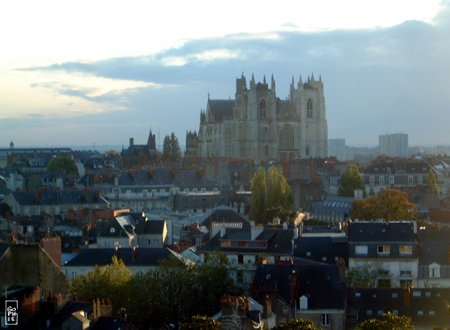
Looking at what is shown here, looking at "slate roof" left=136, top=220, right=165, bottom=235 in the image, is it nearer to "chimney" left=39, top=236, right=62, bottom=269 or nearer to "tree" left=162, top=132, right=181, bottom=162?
"chimney" left=39, top=236, right=62, bottom=269

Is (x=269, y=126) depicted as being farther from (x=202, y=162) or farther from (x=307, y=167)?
(x=307, y=167)

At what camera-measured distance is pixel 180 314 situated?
40.4m

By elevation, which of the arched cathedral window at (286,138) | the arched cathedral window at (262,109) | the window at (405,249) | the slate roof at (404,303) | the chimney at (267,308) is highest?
the arched cathedral window at (262,109)

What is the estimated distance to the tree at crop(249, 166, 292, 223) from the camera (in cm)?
8156

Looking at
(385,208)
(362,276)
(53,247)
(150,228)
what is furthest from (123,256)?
(385,208)

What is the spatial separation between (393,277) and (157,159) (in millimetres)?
Result: 112451

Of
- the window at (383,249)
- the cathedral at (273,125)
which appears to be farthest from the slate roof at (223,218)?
the cathedral at (273,125)

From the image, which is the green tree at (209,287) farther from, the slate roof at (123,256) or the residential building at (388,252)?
the residential building at (388,252)

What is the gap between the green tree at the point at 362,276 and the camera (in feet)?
147

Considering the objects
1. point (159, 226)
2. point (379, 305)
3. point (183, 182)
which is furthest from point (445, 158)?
point (379, 305)

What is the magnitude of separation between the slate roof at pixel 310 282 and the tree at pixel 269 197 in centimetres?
3650

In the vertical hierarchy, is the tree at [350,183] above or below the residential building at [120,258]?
above

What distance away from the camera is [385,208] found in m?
70.1

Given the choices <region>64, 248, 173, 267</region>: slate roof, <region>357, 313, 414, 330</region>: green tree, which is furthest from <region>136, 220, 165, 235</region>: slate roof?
<region>357, 313, 414, 330</region>: green tree
